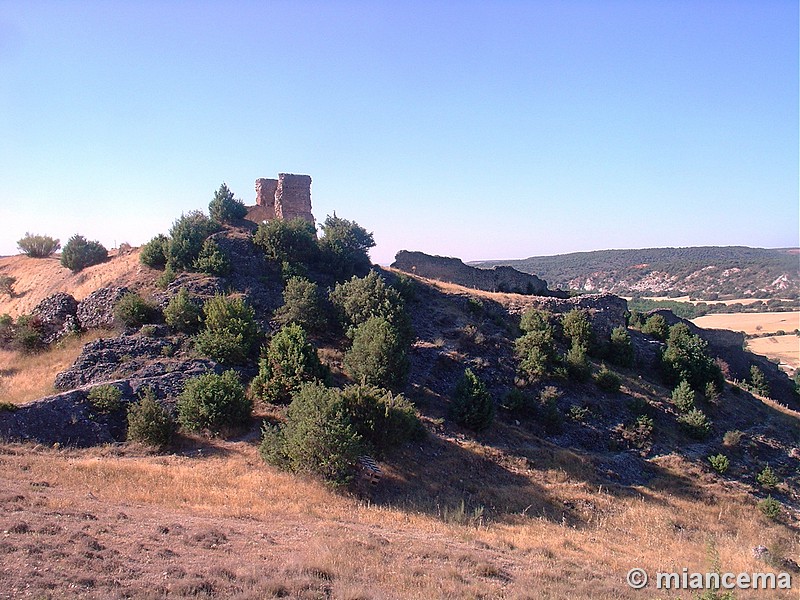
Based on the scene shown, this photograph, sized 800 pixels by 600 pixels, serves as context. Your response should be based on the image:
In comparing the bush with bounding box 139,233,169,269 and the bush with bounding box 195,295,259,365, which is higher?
the bush with bounding box 139,233,169,269

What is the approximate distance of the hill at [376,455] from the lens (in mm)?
6934

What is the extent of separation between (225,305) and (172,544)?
31.5 feet

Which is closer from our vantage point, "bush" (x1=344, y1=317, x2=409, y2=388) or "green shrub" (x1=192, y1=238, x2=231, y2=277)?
"bush" (x1=344, y1=317, x2=409, y2=388)

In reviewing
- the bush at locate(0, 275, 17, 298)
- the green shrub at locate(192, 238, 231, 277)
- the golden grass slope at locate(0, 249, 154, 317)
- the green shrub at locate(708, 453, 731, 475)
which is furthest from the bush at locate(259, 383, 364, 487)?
the bush at locate(0, 275, 17, 298)

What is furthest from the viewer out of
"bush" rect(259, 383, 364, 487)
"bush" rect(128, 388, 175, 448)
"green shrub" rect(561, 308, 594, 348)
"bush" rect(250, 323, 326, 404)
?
"green shrub" rect(561, 308, 594, 348)

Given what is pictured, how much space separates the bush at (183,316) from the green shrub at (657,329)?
19.2 metres

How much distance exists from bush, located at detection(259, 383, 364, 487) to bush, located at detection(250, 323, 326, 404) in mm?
2238

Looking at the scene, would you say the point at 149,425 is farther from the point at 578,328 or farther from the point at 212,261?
the point at 578,328

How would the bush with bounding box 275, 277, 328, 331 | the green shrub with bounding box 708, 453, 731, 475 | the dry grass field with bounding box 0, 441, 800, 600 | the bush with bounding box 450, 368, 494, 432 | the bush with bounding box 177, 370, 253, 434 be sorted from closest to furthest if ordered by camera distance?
1. the dry grass field with bounding box 0, 441, 800, 600
2. the bush with bounding box 177, 370, 253, 434
3. the bush with bounding box 450, 368, 494, 432
4. the green shrub with bounding box 708, 453, 731, 475
5. the bush with bounding box 275, 277, 328, 331

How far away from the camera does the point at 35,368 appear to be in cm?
1606

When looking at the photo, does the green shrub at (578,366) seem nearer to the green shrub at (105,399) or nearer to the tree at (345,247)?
the tree at (345,247)

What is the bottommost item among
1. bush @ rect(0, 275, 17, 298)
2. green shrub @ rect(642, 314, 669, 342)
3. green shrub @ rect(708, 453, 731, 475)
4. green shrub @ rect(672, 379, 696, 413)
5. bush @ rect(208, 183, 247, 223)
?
green shrub @ rect(708, 453, 731, 475)

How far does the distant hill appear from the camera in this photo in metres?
82.2

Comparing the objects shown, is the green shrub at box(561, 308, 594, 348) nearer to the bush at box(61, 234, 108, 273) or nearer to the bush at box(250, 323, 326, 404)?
the bush at box(250, 323, 326, 404)
